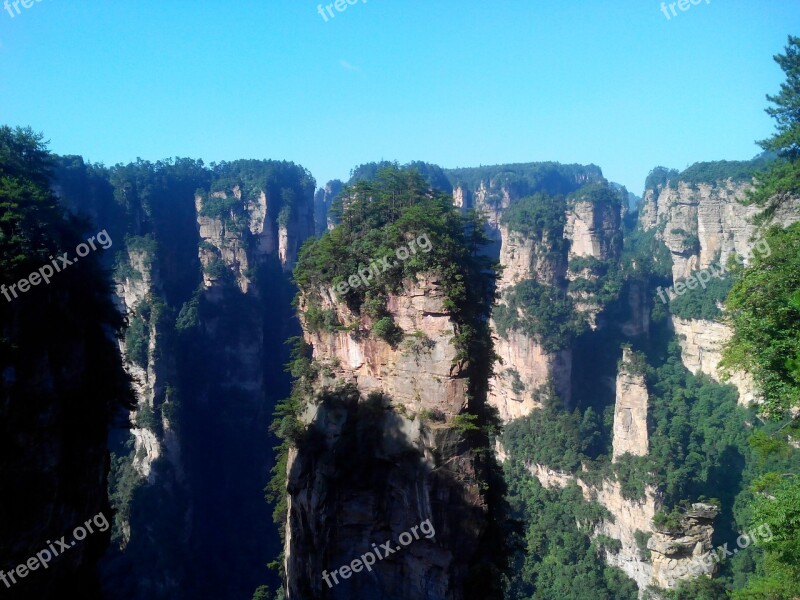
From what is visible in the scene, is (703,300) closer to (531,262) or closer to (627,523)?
(531,262)

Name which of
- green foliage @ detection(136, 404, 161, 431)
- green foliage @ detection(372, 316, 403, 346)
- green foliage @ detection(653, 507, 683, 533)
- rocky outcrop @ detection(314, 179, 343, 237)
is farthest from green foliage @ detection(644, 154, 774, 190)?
green foliage @ detection(136, 404, 161, 431)

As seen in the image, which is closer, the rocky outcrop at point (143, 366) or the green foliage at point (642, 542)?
the green foliage at point (642, 542)

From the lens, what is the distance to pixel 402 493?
606 inches

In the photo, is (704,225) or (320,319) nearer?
(320,319)

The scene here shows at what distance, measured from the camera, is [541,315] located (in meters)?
42.5

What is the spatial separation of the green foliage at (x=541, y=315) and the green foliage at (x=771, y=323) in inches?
1118

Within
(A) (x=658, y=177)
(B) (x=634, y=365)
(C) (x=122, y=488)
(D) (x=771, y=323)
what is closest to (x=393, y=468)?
(D) (x=771, y=323)

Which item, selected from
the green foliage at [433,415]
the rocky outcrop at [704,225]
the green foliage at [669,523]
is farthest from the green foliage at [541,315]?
the green foliage at [433,415]

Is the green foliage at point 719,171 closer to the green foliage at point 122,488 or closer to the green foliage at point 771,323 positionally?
the green foliage at point 771,323

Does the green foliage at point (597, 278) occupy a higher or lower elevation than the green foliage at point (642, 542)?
higher

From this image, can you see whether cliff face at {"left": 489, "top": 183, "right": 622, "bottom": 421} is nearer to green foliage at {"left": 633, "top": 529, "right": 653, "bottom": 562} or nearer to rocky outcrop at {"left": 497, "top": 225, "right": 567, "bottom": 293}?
rocky outcrop at {"left": 497, "top": 225, "right": 567, "bottom": 293}

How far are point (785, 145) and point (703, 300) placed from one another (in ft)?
94.1

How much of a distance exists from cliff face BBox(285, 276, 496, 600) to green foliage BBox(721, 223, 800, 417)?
6646 mm

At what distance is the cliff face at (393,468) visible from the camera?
14.7 metres
